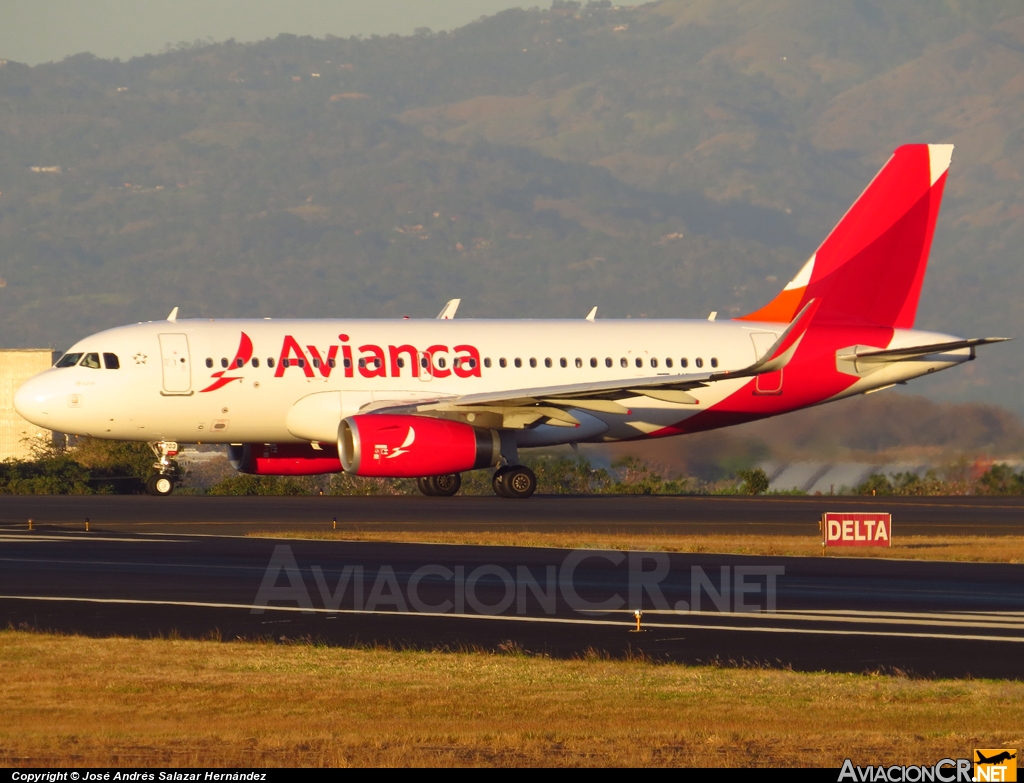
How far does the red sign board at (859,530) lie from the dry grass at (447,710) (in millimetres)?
13177

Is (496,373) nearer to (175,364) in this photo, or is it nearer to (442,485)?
(442,485)

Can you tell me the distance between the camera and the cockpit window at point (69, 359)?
1495 inches

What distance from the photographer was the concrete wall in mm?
92938

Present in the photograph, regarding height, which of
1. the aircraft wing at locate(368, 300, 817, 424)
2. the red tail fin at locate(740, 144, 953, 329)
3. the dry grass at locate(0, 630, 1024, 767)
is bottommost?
the dry grass at locate(0, 630, 1024, 767)

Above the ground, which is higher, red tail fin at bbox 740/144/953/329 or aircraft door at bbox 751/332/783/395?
red tail fin at bbox 740/144/953/329

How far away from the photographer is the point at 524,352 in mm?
39812

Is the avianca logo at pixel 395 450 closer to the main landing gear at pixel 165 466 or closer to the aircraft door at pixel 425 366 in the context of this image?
the aircraft door at pixel 425 366

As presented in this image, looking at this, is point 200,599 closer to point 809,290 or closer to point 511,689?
point 511,689

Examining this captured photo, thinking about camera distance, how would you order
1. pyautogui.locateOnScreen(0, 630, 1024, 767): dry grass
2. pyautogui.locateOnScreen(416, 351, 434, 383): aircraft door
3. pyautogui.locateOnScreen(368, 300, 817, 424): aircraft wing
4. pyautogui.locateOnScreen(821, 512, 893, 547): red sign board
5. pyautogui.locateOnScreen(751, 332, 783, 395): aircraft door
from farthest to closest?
pyautogui.locateOnScreen(751, 332, 783, 395): aircraft door
pyautogui.locateOnScreen(416, 351, 434, 383): aircraft door
pyautogui.locateOnScreen(368, 300, 817, 424): aircraft wing
pyautogui.locateOnScreen(821, 512, 893, 547): red sign board
pyautogui.locateOnScreen(0, 630, 1024, 767): dry grass

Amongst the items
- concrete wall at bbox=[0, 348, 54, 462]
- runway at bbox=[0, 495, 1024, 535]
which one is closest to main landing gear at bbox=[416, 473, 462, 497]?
runway at bbox=[0, 495, 1024, 535]

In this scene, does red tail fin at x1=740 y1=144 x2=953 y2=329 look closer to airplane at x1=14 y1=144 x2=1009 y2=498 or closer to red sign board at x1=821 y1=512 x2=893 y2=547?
airplane at x1=14 y1=144 x2=1009 y2=498

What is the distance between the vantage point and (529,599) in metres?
18.5

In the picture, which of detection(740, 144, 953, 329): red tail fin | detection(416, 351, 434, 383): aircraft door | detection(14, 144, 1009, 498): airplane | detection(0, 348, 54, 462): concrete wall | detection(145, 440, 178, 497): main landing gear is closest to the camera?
detection(14, 144, 1009, 498): airplane

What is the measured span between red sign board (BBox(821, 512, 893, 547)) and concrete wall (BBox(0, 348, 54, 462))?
232 feet
